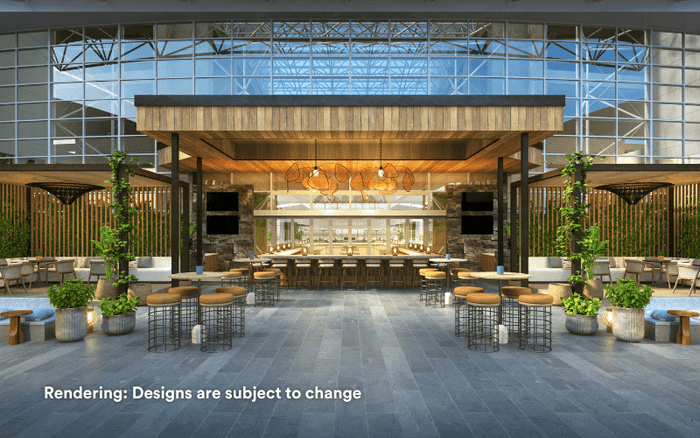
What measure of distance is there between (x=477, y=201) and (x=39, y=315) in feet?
35.9

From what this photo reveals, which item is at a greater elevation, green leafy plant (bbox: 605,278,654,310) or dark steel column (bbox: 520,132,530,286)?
dark steel column (bbox: 520,132,530,286)

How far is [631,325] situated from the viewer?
5.01 metres

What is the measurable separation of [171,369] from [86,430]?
126 cm

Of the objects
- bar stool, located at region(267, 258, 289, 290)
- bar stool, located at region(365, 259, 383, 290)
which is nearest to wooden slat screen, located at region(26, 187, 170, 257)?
bar stool, located at region(267, 258, 289, 290)

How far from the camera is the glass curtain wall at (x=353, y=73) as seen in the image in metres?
12.3

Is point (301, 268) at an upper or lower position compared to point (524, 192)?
lower

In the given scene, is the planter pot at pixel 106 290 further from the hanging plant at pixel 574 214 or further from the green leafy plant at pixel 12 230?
the hanging plant at pixel 574 214

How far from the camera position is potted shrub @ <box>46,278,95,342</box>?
5.04m

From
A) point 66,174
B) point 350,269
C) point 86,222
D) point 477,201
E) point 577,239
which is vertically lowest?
point 350,269

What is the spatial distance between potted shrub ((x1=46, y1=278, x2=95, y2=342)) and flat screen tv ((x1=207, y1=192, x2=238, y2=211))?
277 inches

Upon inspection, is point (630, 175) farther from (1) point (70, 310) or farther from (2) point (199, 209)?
(1) point (70, 310)

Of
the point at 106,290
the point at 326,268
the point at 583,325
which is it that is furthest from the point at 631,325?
the point at 106,290

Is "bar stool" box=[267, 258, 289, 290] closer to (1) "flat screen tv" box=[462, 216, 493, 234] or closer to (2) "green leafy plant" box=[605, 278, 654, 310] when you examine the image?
(1) "flat screen tv" box=[462, 216, 493, 234]

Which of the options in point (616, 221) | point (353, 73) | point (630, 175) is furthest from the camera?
point (353, 73)
